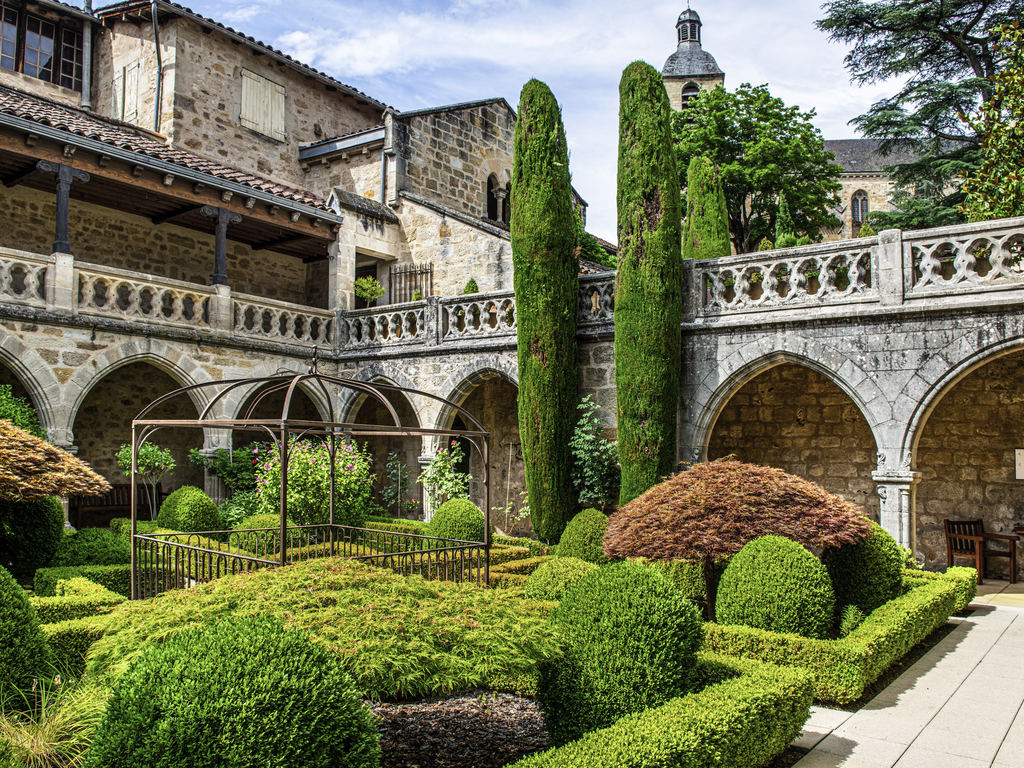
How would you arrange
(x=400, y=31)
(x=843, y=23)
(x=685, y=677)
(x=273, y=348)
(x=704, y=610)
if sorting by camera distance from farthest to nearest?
(x=843, y=23)
(x=273, y=348)
(x=400, y=31)
(x=704, y=610)
(x=685, y=677)

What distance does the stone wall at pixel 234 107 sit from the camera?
1716cm

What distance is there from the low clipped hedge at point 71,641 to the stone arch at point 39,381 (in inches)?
256

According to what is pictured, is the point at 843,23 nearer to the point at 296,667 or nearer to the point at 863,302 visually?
the point at 863,302

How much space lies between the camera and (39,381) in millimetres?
11602

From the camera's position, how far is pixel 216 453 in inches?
550

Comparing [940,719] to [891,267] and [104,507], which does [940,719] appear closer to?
[891,267]

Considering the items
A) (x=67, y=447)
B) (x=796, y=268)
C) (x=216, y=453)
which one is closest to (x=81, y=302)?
(x=67, y=447)

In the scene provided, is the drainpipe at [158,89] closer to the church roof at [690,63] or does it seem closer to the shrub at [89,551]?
the shrub at [89,551]

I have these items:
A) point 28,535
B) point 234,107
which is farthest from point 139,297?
point 234,107

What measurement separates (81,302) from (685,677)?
11.3 meters

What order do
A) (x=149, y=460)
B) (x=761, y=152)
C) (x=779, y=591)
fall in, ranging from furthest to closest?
(x=761, y=152) < (x=149, y=460) < (x=779, y=591)

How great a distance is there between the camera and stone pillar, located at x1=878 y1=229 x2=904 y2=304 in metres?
10.1

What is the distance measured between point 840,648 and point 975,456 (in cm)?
770

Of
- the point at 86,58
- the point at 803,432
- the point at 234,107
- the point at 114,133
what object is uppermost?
the point at 86,58
